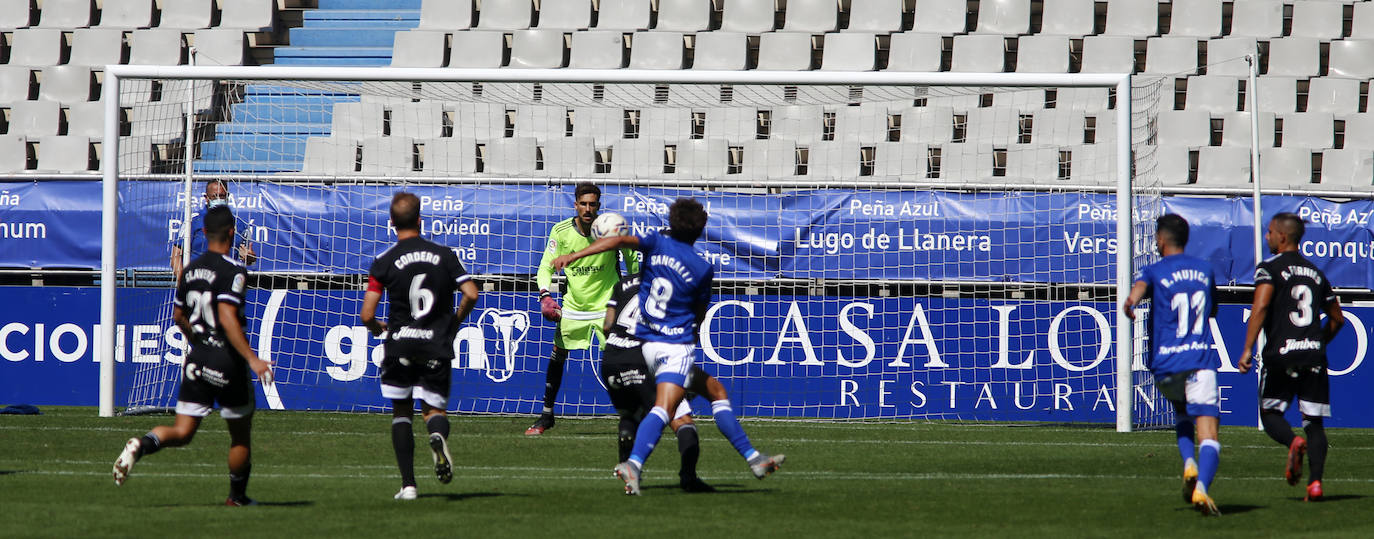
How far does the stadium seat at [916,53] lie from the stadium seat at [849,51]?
27cm

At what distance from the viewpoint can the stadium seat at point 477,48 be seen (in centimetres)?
1966

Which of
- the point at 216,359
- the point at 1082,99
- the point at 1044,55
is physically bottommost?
the point at 216,359

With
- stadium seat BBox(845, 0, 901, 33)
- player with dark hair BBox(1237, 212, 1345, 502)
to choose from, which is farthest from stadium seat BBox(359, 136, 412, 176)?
player with dark hair BBox(1237, 212, 1345, 502)

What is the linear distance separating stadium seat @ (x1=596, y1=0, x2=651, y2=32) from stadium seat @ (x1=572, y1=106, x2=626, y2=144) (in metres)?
2.69

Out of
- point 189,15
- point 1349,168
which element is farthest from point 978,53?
point 189,15

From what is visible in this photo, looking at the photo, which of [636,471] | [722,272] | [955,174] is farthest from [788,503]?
[955,174]

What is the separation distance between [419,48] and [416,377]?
13082mm

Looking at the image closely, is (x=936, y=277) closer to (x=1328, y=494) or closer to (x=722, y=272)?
(x=722, y=272)

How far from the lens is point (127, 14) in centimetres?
2111

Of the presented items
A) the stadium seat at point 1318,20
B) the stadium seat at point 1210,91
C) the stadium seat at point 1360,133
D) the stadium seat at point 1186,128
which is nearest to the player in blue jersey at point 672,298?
the stadium seat at point 1186,128

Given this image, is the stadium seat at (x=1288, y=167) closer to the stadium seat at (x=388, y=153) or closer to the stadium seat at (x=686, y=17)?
the stadium seat at (x=686, y=17)

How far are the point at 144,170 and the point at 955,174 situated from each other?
9.15 metres

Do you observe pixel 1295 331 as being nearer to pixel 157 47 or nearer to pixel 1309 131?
pixel 1309 131

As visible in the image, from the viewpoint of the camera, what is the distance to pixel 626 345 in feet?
26.6
